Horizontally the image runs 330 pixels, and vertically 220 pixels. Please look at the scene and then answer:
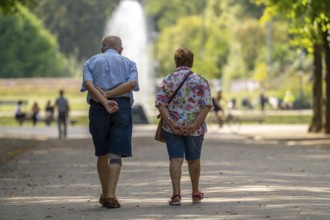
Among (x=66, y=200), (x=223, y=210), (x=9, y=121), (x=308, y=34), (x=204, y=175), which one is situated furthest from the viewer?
(x=9, y=121)

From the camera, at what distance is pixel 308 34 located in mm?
34500

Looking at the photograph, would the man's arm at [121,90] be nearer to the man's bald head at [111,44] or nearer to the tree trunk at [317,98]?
the man's bald head at [111,44]

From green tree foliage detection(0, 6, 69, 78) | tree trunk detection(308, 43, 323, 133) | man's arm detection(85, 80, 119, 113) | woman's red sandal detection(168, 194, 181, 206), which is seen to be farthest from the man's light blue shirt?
green tree foliage detection(0, 6, 69, 78)

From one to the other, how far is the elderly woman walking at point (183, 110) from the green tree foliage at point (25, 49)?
99.1m

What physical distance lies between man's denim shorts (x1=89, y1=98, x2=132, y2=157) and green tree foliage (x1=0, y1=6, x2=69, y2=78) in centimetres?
9931

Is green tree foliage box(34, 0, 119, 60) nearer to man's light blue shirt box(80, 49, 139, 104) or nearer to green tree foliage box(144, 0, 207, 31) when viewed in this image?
green tree foliage box(144, 0, 207, 31)

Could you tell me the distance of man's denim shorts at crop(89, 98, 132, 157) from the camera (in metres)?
14.2

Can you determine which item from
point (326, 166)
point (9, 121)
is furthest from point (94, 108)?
point (9, 121)

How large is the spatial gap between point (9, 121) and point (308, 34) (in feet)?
104

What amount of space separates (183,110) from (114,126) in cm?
81

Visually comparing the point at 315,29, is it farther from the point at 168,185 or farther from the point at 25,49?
the point at 25,49

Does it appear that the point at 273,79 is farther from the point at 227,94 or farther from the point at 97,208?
the point at 97,208

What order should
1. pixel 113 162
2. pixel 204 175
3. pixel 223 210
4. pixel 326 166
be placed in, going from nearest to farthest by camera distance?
pixel 223 210, pixel 113 162, pixel 204 175, pixel 326 166

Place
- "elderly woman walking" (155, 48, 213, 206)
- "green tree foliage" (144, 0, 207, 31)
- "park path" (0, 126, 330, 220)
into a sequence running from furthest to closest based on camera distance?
"green tree foliage" (144, 0, 207, 31) → "elderly woman walking" (155, 48, 213, 206) → "park path" (0, 126, 330, 220)
